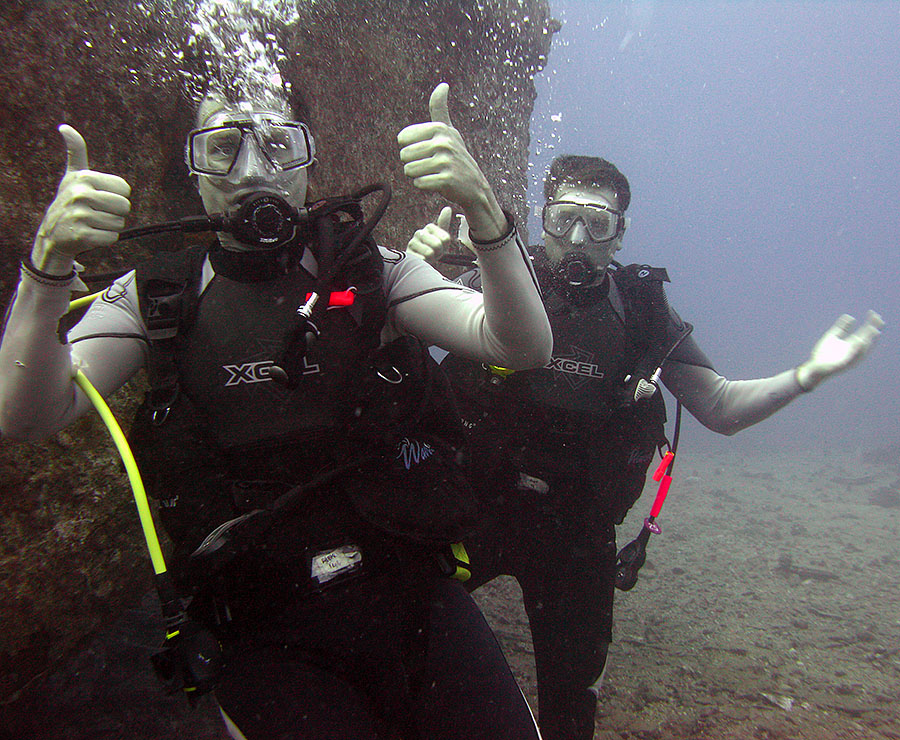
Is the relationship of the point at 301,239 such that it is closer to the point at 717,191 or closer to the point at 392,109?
the point at 392,109

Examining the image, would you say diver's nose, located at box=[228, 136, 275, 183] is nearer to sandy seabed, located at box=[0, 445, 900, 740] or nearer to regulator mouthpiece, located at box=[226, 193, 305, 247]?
regulator mouthpiece, located at box=[226, 193, 305, 247]

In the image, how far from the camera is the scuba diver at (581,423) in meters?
2.66

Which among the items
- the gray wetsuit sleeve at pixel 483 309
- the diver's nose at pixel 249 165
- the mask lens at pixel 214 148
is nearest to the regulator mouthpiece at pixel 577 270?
the gray wetsuit sleeve at pixel 483 309

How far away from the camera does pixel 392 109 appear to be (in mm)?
4387

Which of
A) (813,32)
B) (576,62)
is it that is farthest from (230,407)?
(813,32)

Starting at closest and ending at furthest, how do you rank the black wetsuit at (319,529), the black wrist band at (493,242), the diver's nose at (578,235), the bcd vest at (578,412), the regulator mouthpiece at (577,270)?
the black wrist band at (493,242)
the black wetsuit at (319,529)
the bcd vest at (578,412)
the regulator mouthpiece at (577,270)
the diver's nose at (578,235)

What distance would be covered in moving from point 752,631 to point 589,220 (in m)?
4.72

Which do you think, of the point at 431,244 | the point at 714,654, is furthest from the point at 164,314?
the point at 714,654

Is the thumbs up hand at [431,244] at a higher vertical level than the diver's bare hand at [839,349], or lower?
higher

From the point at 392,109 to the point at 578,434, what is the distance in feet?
10.9

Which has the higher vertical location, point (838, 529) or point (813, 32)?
point (813, 32)

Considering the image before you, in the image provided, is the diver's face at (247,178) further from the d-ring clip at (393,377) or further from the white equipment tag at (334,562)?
the white equipment tag at (334,562)

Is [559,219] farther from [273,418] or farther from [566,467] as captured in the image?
[273,418]

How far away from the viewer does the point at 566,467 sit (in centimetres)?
282
